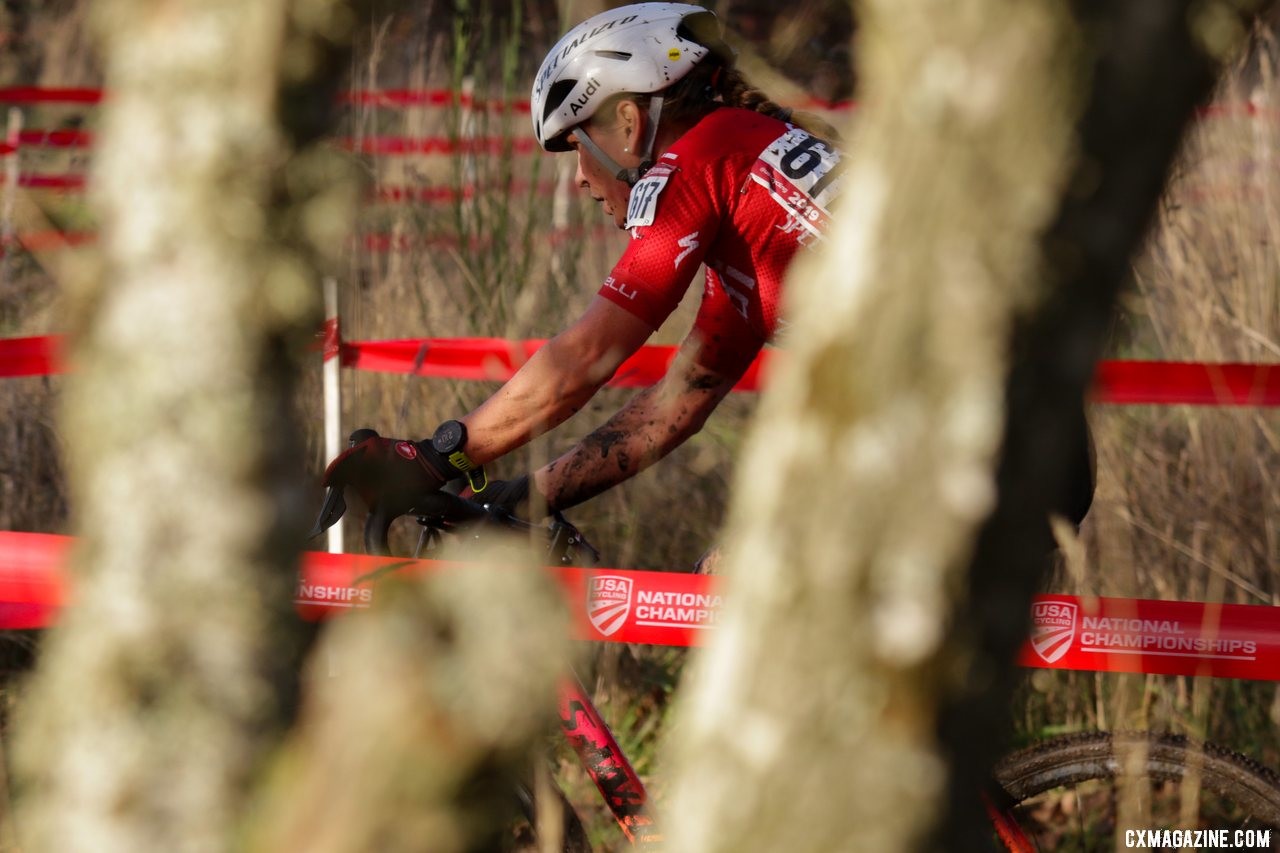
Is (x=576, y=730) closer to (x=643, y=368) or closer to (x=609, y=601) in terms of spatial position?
(x=609, y=601)

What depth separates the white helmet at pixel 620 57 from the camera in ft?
10.6

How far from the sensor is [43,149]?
310 inches

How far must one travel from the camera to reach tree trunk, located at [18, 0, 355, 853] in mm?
965

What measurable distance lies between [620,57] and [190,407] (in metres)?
2.39

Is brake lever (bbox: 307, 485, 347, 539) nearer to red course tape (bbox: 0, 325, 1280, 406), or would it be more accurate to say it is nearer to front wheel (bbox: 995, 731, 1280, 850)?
front wheel (bbox: 995, 731, 1280, 850)

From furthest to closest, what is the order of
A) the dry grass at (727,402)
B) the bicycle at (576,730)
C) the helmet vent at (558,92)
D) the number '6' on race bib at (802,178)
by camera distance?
the dry grass at (727,402), the helmet vent at (558,92), the number '6' on race bib at (802,178), the bicycle at (576,730)

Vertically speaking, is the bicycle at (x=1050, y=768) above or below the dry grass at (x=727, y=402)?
below

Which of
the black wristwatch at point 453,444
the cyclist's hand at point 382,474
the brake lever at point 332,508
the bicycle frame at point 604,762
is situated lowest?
the bicycle frame at point 604,762

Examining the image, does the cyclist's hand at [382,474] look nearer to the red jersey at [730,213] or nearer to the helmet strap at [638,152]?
the red jersey at [730,213]

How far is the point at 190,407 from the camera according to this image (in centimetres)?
98

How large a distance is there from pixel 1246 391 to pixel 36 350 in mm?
3726
